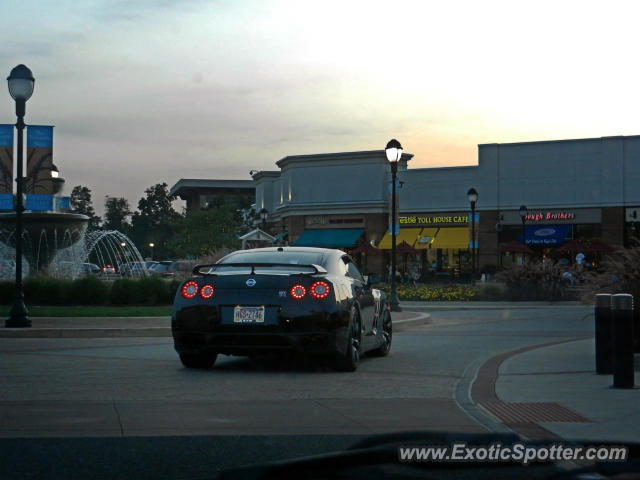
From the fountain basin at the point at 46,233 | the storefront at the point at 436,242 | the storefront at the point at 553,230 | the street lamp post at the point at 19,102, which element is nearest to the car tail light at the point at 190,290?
the street lamp post at the point at 19,102

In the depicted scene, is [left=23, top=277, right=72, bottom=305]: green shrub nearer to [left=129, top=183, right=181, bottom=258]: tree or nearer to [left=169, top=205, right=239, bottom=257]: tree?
[left=169, top=205, right=239, bottom=257]: tree

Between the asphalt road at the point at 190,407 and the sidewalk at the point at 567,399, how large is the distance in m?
0.53

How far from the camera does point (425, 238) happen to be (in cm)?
6225

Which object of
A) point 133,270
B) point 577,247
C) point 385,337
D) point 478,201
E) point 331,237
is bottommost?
point 385,337

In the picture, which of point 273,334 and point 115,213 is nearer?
point 273,334

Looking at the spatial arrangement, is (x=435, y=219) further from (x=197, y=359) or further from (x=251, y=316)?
(x=251, y=316)

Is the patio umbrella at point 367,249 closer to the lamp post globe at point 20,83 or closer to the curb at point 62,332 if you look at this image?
the lamp post globe at point 20,83

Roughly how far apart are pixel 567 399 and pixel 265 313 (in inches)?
142

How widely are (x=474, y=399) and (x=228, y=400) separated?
2.30 metres

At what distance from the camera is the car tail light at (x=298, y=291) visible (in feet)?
36.1

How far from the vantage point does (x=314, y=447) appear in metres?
6.48

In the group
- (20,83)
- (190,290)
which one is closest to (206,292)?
(190,290)

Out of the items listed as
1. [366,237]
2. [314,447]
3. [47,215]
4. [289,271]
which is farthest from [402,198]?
[314,447]

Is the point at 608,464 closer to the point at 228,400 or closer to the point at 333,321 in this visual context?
the point at 228,400
